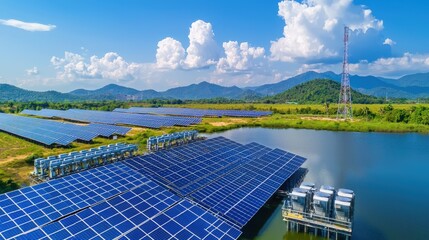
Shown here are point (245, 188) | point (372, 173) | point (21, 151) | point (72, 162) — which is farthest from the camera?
point (21, 151)

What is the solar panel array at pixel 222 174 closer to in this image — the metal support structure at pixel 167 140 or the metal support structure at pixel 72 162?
the metal support structure at pixel 167 140

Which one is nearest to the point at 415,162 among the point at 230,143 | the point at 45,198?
the point at 230,143

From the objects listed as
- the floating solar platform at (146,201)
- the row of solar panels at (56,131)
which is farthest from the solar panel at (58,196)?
the row of solar panels at (56,131)

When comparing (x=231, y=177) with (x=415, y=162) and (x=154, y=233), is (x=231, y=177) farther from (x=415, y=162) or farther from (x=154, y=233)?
(x=415, y=162)

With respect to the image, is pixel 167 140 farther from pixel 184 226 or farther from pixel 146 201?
pixel 184 226

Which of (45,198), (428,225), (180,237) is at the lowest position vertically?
(428,225)

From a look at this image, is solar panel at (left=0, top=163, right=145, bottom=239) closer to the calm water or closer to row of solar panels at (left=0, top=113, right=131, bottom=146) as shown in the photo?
the calm water

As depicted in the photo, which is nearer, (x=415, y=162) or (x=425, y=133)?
(x=415, y=162)

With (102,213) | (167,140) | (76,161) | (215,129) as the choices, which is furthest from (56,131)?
(102,213)
